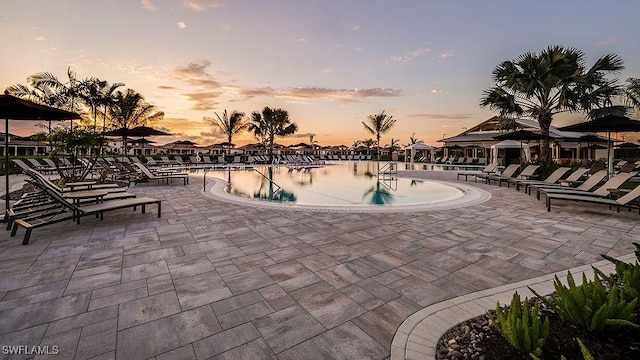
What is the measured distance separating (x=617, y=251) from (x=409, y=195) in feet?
20.5

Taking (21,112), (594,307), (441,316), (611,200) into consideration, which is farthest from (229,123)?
(594,307)

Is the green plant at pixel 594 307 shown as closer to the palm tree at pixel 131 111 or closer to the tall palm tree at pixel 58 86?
the tall palm tree at pixel 58 86

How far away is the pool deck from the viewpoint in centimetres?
209

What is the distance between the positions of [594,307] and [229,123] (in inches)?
1428

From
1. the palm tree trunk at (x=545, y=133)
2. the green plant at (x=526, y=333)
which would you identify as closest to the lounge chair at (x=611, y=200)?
the green plant at (x=526, y=333)

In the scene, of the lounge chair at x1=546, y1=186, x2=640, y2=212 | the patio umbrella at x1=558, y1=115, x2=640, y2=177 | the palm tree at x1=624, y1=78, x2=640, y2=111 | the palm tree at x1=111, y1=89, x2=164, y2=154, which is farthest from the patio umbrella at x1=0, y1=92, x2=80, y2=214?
the palm tree at x1=624, y1=78, x2=640, y2=111

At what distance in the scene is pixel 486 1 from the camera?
11.6 metres

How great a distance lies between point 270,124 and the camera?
3569 cm

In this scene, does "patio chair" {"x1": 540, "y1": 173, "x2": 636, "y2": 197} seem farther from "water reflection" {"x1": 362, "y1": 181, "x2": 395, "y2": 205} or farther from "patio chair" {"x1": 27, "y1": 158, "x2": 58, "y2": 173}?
"patio chair" {"x1": 27, "y1": 158, "x2": 58, "y2": 173}

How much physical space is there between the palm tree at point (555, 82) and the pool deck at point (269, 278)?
8.57 metres

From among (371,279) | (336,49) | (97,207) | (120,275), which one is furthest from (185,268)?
(336,49)

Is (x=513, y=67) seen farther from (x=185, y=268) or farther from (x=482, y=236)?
(x=185, y=268)

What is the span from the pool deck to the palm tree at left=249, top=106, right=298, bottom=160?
3087 centimetres

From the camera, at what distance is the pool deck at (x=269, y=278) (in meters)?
2.09
